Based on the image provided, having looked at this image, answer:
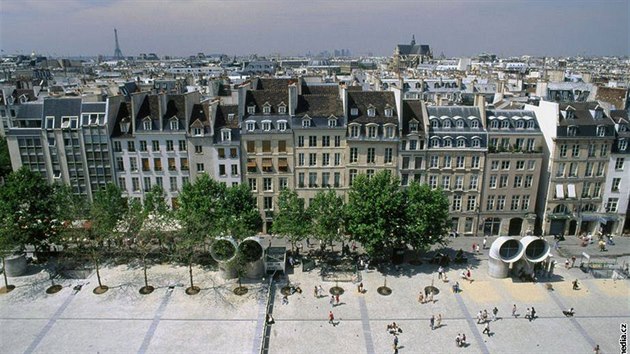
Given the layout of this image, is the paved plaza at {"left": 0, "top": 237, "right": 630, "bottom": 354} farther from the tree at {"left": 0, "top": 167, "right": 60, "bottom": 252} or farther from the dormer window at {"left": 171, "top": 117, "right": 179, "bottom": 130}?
the dormer window at {"left": 171, "top": 117, "right": 179, "bottom": 130}

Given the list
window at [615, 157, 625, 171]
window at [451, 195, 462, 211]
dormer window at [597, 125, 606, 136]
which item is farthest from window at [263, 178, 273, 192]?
window at [615, 157, 625, 171]

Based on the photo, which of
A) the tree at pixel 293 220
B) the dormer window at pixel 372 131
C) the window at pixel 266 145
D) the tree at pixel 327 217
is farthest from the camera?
the window at pixel 266 145

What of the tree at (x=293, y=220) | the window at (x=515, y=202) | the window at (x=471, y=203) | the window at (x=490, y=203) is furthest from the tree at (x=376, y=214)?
the window at (x=515, y=202)

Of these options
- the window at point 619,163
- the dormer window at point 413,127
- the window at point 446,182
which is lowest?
the window at point 446,182

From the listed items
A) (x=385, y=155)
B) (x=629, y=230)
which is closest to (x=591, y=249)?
(x=629, y=230)

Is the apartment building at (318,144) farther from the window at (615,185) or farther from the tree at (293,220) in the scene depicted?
the window at (615,185)
